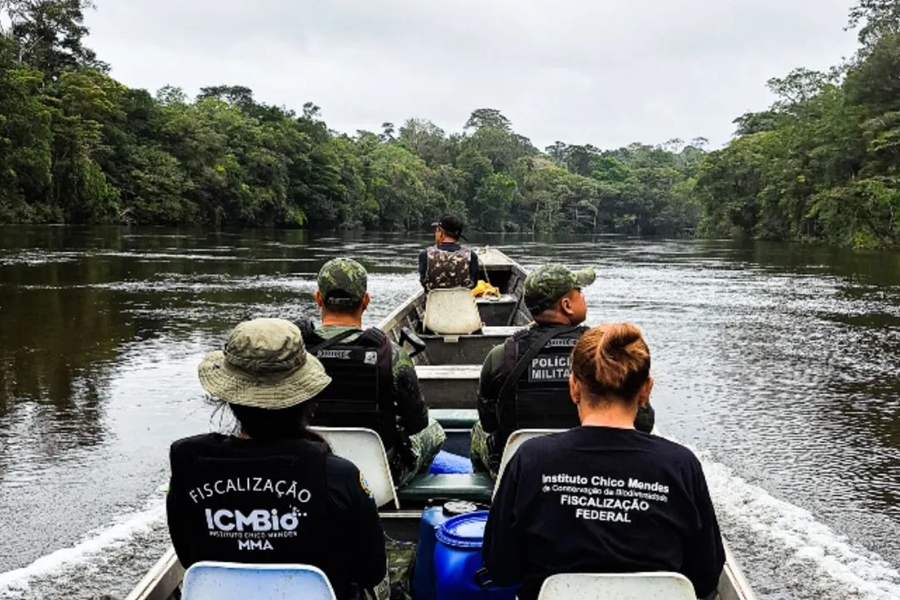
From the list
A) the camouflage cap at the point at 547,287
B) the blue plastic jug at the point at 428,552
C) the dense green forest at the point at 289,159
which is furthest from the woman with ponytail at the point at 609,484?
the dense green forest at the point at 289,159

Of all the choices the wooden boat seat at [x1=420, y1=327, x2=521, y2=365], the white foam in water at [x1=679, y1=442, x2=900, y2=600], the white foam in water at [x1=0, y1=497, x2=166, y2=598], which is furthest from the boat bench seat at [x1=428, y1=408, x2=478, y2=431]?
the wooden boat seat at [x1=420, y1=327, x2=521, y2=365]

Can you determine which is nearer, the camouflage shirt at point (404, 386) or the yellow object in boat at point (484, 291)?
the camouflage shirt at point (404, 386)

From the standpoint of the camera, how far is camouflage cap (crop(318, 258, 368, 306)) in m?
3.69

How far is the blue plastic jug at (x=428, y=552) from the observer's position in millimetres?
3246

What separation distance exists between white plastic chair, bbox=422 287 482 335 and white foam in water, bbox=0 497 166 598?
327 cm

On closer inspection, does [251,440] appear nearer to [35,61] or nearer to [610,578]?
[610,578]

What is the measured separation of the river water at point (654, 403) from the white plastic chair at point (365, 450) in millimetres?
1769

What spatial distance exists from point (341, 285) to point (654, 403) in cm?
601

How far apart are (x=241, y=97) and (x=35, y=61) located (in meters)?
23.9

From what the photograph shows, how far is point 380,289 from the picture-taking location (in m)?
19.0

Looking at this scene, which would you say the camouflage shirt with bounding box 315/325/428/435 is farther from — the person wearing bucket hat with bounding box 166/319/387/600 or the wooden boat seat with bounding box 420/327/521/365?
the wooden boat seat with bounding box 420/327/521/365

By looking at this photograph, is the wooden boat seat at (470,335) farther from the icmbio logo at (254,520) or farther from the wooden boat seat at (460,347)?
the icmbio logo at (254,520)

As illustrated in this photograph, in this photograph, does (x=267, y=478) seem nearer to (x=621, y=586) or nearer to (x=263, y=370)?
(x=263, y=370)

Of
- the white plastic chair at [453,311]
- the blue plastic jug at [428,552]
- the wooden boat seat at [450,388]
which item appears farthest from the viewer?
the white plastic chair at [453,311]
